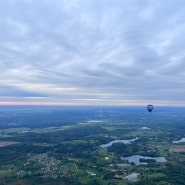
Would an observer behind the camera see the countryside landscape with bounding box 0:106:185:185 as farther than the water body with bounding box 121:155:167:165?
No

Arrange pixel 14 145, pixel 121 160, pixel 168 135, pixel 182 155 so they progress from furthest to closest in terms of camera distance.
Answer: pixel 168 135 → pixel 14 145 → pixel 182 155 → pixel 121 160

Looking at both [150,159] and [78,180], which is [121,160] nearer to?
[150,159]

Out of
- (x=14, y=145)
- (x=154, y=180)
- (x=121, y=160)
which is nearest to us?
(x=154, y=180)

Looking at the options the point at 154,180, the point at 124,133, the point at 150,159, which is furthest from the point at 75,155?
the point at 124,133

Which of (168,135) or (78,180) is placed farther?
(168,135)

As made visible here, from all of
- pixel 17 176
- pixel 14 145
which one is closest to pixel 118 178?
pixel 17 176

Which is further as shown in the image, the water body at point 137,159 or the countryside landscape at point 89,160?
the water body at point 137,159

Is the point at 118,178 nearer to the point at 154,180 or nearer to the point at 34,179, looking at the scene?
the point at 154,180

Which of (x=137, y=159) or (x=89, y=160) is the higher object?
(x=137, y=159)

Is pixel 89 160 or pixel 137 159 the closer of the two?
pixel 89 160
